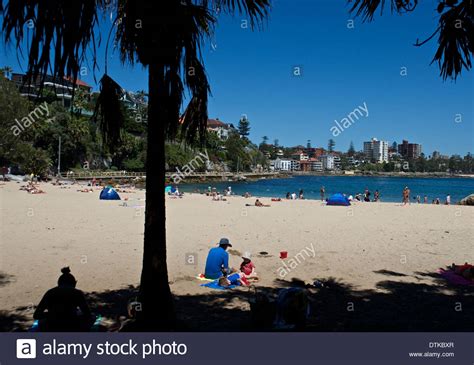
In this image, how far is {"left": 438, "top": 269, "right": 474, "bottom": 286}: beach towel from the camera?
827cm

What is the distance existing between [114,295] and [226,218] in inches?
494

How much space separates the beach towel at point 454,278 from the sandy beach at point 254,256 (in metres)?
0.29

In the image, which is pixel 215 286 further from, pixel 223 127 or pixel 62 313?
pixel 223 127

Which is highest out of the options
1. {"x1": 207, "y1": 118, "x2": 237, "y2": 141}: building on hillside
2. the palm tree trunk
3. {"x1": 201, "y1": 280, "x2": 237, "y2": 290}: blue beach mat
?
{"x1": 207, "y1": 118, "x2": 237, "y2": 141}: building on hillside

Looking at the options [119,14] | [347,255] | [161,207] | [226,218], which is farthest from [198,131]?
[226,218]

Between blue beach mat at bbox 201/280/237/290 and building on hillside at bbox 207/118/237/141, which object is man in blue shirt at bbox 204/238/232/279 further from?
building on hillside at bbox 207/118/237/141

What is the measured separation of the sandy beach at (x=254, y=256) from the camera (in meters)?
7.10

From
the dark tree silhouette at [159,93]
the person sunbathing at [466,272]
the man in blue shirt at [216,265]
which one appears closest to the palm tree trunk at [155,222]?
the dark tree silhouette at [159,93]

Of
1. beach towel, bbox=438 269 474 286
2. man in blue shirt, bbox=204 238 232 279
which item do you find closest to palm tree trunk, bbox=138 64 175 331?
man in blue shirt, bbox=204 238 232 279

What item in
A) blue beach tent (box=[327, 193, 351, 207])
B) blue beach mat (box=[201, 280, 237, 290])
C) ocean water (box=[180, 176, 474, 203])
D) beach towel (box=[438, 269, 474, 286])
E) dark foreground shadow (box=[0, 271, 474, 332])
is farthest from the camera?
ocean water (box=[180, 176, 474, 203])

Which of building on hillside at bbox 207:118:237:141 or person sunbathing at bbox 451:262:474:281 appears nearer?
person sunbathing at bbox 451:262:474:281

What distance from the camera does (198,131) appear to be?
206 inches

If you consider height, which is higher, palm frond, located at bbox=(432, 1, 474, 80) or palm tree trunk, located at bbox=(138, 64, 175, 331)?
palm frond, located at bbox=(432, 1, 474, 80)

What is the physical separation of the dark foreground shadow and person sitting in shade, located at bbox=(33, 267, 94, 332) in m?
0.61
